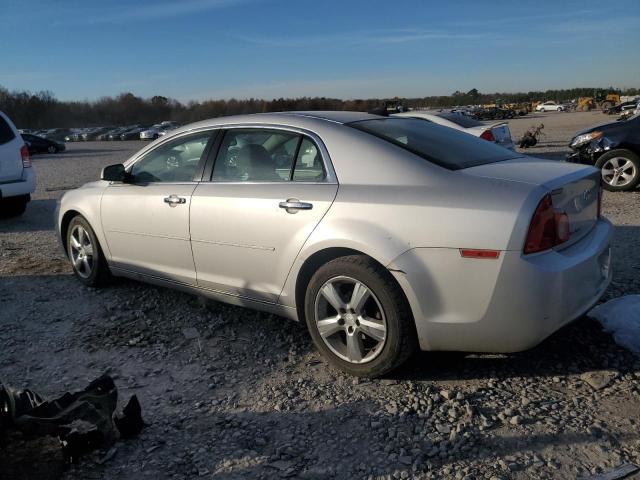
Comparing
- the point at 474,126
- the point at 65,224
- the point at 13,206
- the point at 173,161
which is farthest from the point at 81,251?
the point at 474,126

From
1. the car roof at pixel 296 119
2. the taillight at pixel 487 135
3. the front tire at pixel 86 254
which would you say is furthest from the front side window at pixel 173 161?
the taillight at pixel 487 135

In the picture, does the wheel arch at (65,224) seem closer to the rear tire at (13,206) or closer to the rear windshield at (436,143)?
the rear windshield at (436,143)

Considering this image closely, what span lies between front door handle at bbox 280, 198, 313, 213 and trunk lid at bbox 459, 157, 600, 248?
37.1 inches

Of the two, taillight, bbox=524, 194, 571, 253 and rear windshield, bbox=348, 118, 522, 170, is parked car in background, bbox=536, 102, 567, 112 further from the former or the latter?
taillight, bbox=524, 194, 571, 253

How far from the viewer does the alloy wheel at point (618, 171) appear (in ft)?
31.4

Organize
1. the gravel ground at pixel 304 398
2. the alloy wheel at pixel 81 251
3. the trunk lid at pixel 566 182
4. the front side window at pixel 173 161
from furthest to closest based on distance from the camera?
the alloy wheel at pixel 81 251
the front side window at pixel 173 161
the trunk lid at pixel 566 182
the gravel ground at pixel 304 398

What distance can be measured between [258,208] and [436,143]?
1.22 meters

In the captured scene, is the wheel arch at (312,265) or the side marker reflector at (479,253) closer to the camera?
the side marker reflector at (479,253)

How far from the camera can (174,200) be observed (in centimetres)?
427

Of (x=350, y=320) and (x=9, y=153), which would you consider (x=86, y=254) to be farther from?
(x=9, y=153)

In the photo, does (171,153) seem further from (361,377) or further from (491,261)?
(491,261)

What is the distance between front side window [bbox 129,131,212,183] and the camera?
436 centimetres

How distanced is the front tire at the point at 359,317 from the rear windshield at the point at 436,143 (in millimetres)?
793

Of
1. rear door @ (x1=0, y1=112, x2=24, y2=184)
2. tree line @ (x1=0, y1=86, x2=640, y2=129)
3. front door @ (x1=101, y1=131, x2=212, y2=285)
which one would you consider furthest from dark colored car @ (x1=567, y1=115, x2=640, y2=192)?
tree line @ (x1=0, y1=86, x2=640, y2=129)
